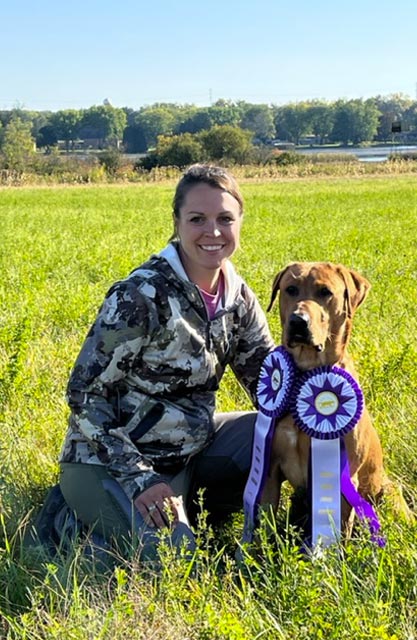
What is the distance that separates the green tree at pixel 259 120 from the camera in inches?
4955

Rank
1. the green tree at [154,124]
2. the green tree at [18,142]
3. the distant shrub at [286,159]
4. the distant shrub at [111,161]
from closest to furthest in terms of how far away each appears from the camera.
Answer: the distant shrub at [111,161] → the distant shrub at [286,159] → the green tree at [18,142] → the green tree at [154,124]

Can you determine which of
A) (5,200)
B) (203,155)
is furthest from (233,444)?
(203,155)

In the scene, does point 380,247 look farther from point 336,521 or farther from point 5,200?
point 5,200

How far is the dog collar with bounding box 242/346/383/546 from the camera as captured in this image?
3211 mm

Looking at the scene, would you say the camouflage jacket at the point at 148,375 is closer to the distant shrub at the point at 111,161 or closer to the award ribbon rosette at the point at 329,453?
the award ribbon rosette at the point at 329,453

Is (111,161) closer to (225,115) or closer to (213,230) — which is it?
(213,230)

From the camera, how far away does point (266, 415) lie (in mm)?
3434

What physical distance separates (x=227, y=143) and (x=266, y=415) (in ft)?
197

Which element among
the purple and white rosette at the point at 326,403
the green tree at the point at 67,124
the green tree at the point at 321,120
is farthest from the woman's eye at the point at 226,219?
the green tree at the point at 321,120

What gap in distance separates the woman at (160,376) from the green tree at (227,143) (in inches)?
2209

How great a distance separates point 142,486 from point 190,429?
0.46 meters

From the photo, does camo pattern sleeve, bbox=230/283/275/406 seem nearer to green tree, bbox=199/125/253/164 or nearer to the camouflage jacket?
the camouflage jacket

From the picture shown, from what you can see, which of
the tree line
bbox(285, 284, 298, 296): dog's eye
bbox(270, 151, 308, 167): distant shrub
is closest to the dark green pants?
bbox(285, 284, 298, 296): dog's eye

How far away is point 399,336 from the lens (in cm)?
612
